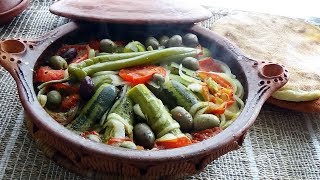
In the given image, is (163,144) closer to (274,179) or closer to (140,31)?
(274,179)

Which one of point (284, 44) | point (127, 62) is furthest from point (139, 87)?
point (284, 44)

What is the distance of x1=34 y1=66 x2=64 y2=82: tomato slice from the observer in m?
1.26

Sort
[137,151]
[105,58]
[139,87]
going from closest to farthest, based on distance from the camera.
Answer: [137,151], [139,87], [105,58]

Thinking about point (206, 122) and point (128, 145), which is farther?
point (206, 122)

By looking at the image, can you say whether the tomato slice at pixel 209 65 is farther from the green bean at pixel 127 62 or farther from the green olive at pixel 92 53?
the green olive at pixel 92 53

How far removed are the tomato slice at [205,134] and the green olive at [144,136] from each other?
0.11 meters

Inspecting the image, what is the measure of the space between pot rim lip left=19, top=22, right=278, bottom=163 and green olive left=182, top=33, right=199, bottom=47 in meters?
0.41

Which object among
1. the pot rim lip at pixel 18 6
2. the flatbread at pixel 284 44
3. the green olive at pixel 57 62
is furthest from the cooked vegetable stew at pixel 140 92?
the pot rim lip at pixel 18 6

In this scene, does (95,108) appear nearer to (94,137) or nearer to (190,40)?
(94,137)

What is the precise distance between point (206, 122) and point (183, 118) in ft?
0.19

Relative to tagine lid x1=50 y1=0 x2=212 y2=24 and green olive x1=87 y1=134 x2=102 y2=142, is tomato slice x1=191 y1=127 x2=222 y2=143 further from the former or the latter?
tagine lid x1=50 y1=0 x2=212 y2=24

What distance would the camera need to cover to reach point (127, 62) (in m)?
1.31

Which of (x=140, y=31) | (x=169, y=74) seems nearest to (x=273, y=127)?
(x=169, y=74)

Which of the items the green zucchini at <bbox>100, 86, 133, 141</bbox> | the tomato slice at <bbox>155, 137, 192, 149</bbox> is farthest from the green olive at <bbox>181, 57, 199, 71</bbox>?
the tomato slice at <bbox>155, 137, 192, 149</bbox>
